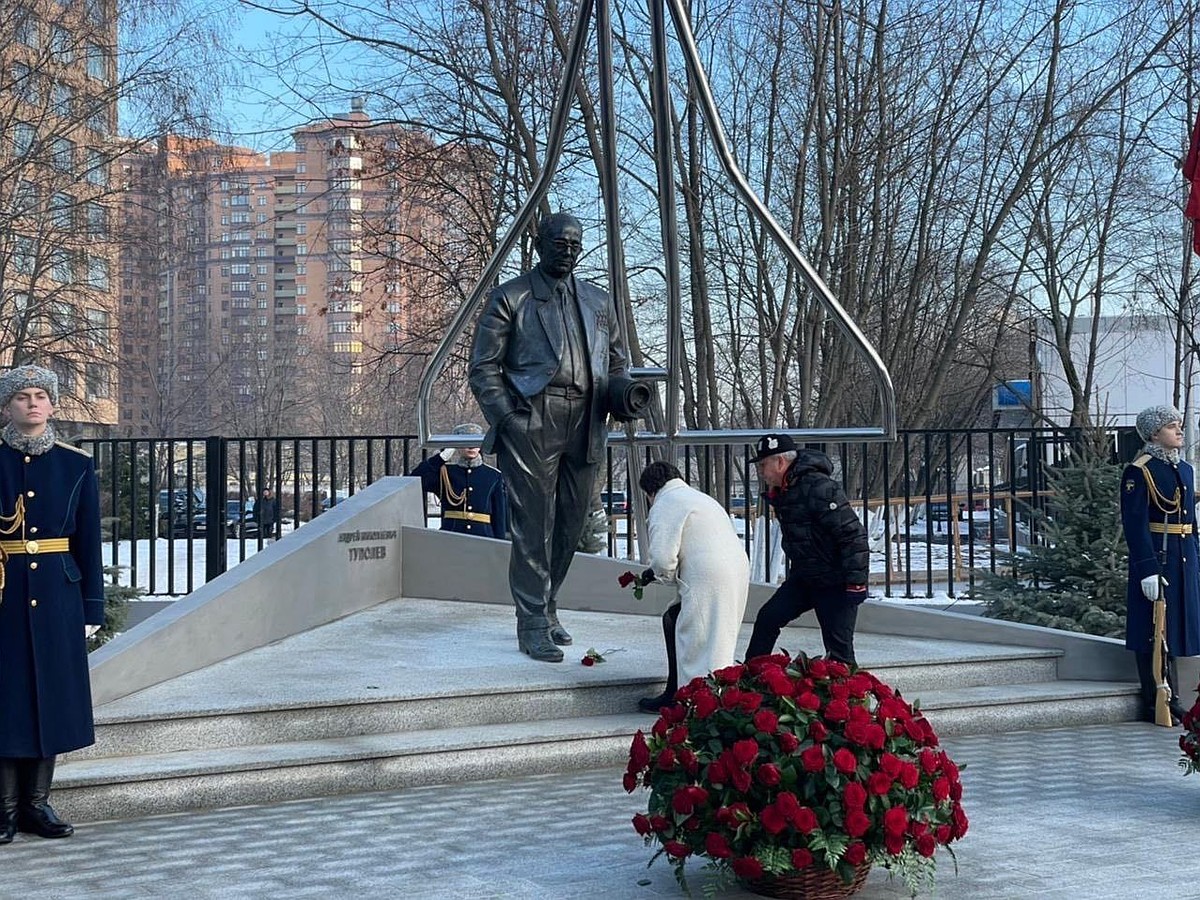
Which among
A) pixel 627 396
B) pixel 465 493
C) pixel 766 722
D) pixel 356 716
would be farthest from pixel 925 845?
pixel 465 493

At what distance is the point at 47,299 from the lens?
19.3m

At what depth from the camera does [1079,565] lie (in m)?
9.75

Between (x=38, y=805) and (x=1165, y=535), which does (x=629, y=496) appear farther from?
(x=38, y=805)

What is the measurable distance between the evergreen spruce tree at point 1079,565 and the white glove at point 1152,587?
1.36 meters

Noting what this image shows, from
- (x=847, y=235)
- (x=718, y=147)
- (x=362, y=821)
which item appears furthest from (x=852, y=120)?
(x=362, y=821)

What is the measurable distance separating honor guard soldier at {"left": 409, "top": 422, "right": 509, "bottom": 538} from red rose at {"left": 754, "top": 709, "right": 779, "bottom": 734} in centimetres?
846

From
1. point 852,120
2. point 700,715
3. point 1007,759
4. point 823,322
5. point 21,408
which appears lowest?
point 1007,759

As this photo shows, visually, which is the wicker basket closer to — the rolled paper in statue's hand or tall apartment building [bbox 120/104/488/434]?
the rolled paper in statue's hand

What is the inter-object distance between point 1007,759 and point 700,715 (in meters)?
2.96

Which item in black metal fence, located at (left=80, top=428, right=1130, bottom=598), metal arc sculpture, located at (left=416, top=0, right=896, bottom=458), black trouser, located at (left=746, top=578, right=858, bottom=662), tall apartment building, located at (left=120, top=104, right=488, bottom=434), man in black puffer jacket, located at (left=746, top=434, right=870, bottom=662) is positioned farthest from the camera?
tall apartment building, located at (left=120, top=104, right=488, bottom=434)

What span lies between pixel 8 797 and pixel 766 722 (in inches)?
124

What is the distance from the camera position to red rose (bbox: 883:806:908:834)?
4.47 metres

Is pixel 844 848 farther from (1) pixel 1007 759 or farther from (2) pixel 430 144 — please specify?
(2) pixel 430 144

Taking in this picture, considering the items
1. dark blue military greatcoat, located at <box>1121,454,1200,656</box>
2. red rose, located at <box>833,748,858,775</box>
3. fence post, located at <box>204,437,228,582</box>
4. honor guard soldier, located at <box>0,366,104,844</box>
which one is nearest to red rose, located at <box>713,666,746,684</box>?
red rose, located at <box>833,748,858,775</box>
